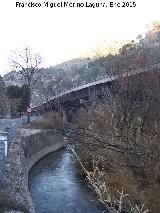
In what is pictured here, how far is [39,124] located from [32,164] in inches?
576

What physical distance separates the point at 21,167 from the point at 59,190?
7.99 ft

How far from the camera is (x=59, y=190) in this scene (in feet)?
80.3

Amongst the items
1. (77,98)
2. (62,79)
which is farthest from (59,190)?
(62,79)

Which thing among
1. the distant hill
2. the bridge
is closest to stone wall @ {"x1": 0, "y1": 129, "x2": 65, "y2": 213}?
the bridge

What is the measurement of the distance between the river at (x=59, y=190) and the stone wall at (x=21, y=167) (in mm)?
832

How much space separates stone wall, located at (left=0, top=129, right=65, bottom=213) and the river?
83 centimetres

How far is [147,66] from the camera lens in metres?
30.7

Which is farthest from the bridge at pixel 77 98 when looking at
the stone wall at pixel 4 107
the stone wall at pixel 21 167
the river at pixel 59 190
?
the river at pixel 59 190

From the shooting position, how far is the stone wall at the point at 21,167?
13992 mm

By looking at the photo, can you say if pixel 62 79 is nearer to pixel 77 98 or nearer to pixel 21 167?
pixel 77 98

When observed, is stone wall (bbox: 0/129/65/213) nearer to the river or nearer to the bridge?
the river

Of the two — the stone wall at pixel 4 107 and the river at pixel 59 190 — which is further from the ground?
the stone wall at pixel 4 107

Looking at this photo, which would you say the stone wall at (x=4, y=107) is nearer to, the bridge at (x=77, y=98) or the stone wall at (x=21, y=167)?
the bridge at (x=77, y=98)

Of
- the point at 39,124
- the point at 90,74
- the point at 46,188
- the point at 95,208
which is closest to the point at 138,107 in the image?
the point at 46,188
